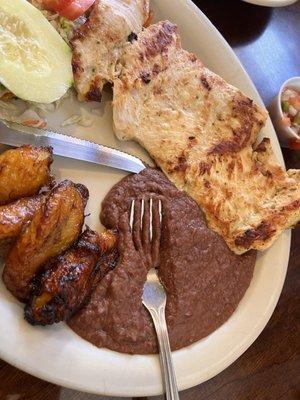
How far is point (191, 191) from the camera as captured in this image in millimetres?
2676

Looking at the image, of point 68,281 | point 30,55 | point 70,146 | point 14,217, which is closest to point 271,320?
point 68,281

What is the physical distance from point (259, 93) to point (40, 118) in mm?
1629

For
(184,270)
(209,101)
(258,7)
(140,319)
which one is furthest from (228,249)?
(258,7)

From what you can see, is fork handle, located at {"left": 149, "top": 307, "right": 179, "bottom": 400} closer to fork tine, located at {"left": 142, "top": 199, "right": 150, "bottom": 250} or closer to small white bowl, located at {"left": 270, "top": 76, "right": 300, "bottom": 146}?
fork tine, located at {"left": 142, "top": 199, "right": 150, "bottom": 250}

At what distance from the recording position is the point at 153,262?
8.23 feet

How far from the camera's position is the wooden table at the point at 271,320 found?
2.33 metres

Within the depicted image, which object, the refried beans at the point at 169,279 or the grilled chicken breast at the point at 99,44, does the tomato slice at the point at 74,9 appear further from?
the refried beans at the point at 169,279

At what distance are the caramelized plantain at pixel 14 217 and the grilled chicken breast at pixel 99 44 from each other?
2.46ft

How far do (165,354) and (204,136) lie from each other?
119cm

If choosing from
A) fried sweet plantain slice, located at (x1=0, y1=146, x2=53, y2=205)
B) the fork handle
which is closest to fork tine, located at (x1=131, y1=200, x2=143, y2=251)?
the fork handle

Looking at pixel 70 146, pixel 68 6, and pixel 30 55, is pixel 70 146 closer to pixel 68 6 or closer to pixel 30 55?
pixel 30 55

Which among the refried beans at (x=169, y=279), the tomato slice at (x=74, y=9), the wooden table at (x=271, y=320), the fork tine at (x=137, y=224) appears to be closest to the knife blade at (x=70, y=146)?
the refried beans at (x=169, y=279)

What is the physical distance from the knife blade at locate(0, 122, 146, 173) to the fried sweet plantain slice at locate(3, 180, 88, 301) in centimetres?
30

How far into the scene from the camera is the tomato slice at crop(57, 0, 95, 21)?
2566 millimetres
